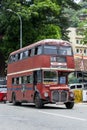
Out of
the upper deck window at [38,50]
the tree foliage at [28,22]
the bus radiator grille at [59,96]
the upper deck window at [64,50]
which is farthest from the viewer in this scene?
the tree foliage at [28,22]

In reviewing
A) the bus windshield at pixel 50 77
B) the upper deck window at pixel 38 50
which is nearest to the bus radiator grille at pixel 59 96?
the bus windshield at pixel 50 77

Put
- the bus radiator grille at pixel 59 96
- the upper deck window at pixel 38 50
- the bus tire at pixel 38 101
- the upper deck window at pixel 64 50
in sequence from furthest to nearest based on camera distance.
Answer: the upper deck window at pixel 64 50, the upper deck window at pixel 38 50, the bus tire at pixel 38 101, the bus radiator grille at pixel 59 96

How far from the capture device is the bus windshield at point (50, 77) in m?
31.3

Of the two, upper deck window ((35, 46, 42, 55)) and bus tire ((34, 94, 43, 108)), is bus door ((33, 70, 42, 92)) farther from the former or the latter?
upper deck window ((35, 46, 42, 55))

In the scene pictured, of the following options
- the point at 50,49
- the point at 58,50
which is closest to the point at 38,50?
the point at 50,49

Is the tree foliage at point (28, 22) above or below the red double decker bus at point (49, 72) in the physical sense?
above

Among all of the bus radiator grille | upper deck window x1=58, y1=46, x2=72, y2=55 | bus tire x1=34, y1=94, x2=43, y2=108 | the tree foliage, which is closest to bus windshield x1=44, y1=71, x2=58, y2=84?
the bus radiator grille

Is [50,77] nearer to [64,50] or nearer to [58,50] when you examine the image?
[58,50]

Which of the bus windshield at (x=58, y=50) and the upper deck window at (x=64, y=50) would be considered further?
the upper deck window at (x=64, y=50)

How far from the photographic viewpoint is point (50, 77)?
31.4 m

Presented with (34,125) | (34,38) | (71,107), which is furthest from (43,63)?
(34,38)

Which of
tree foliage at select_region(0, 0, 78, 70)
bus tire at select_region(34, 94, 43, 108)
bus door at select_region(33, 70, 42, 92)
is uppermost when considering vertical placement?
tree foliage at select_region(0, 0, 78, 70)

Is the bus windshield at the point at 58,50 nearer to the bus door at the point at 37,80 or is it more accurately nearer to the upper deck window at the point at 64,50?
the upper deck window at the point at 64,50

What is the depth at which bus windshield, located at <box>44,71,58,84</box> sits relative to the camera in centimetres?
3133
